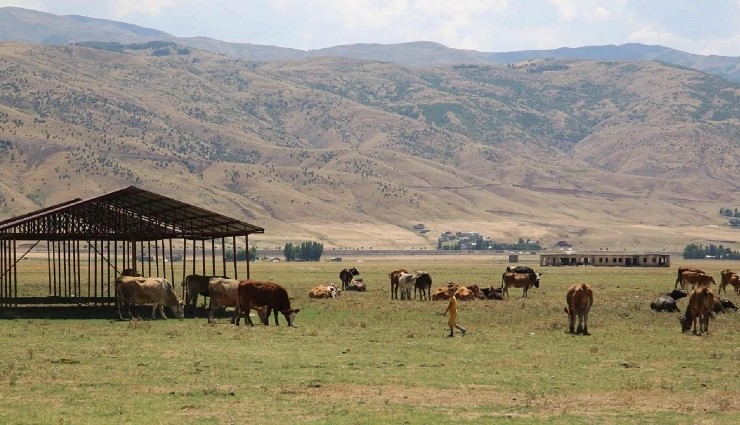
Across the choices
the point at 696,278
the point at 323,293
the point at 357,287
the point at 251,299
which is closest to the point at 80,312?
the point at 251,299

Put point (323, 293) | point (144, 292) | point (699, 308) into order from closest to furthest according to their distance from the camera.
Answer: point (699, 308)
point (144, 292)
point (323, 293)

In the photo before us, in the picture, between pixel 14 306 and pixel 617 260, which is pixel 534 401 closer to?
pixel 14 306

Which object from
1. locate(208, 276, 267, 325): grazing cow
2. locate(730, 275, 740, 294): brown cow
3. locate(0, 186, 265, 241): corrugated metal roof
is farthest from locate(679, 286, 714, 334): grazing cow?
locate(730, 275, 740, 294): brown cow

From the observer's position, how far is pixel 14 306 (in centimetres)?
4272

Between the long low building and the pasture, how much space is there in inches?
3323

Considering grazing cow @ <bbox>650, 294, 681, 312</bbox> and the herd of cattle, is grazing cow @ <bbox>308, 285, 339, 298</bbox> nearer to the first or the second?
the herd of cattle

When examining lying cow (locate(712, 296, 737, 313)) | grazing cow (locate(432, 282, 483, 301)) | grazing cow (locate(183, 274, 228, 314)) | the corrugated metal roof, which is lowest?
grazing cow (locate(432, 282, 483, 301))

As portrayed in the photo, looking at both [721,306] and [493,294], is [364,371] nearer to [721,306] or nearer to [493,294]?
[721,306]

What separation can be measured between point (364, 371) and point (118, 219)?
21.9m

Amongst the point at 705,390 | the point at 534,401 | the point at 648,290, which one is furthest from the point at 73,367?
the point at 648,290

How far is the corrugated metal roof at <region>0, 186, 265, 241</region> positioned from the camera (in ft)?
138

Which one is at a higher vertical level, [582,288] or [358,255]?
[582,288]

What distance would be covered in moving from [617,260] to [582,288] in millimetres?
91574

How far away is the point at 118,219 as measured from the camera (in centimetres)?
4478
